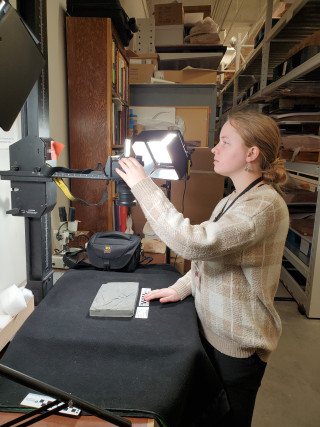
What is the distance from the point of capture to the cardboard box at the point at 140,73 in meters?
3.51

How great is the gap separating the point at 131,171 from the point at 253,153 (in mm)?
356

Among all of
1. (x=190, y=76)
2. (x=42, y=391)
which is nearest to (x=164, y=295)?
(x=42, y=391)

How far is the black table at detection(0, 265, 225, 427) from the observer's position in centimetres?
60

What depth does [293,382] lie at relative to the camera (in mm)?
1680

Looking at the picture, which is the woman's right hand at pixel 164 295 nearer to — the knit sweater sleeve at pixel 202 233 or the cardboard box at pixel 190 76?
the knit sweater sleeve at pixel 202 233

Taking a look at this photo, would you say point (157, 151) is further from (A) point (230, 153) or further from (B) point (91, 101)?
(B) point (91, 101)

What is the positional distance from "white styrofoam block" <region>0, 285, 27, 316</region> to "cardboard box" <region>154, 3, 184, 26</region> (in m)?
3.92

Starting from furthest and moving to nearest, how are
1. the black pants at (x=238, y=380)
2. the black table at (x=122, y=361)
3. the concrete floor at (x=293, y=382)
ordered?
the concrete floor at (x=293, y=382)
the black pants at (x=238, y=380)
the black table at (x=122, y=361)

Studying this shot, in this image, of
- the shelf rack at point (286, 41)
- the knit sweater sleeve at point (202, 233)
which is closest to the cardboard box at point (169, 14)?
the shelf rack at point (286, 41)

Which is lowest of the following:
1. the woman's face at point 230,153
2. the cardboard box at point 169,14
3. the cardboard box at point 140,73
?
the woman's face at point 230,153

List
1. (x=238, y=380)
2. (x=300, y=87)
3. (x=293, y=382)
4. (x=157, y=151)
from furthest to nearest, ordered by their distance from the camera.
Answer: (x=300, y=87)
(x=293, y=382)
(x=157, y=151)
(x=238, y=380)

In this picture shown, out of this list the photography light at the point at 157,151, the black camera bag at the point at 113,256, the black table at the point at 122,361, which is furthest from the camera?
the black camera bag at the point at 113,256

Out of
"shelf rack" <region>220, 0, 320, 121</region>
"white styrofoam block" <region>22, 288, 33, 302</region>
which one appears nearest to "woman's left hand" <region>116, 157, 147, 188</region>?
"white styrofoam block" <region>22, 288, 33, 302</region>

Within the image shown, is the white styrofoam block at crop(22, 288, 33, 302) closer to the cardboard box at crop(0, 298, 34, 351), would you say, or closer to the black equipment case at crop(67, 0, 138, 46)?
the cardboard box at crop(0, 298, 34, 351)
